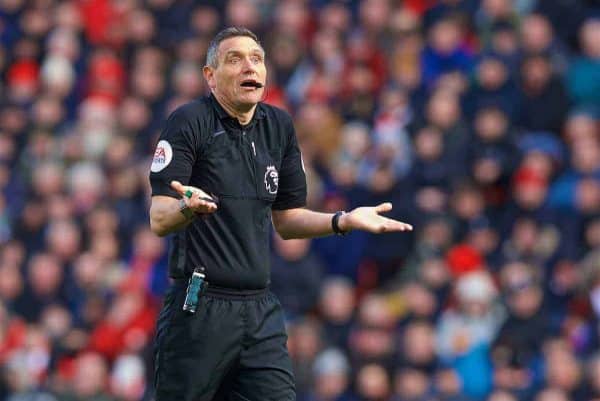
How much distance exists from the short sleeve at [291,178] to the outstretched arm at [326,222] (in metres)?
0.04

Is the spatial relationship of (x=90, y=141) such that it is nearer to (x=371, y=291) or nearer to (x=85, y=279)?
(x=85, y=279)

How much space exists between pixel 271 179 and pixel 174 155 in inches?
19.2

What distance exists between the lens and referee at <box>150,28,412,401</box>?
6.23 metres

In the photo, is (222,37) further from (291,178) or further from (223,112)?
(291,178)

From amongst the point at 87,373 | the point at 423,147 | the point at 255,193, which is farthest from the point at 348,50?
the point at 255,193

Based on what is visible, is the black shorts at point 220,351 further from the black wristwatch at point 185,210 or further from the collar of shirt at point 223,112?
the collar of shirt at point 223,112

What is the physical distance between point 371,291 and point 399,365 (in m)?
1.20

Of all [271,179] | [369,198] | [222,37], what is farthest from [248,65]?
[369,198]

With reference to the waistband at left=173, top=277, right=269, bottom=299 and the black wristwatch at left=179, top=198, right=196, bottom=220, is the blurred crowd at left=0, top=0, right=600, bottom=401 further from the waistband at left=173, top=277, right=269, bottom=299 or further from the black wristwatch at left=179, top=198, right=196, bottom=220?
the black wristwatch at left=179, top=198, right=196, bottom=220

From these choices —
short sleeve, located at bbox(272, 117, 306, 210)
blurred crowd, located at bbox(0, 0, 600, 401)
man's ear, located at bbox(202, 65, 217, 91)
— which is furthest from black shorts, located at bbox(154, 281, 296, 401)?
blurred crowd, located at bbox(0, 0, 600, 401)

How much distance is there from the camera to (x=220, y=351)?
6242mm

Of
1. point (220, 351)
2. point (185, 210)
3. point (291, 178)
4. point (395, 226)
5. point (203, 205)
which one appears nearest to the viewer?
point (203, 205)

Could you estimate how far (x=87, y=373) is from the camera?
38.2 feet

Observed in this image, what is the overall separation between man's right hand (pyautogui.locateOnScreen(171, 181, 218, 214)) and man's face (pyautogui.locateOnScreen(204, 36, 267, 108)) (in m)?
0.60
